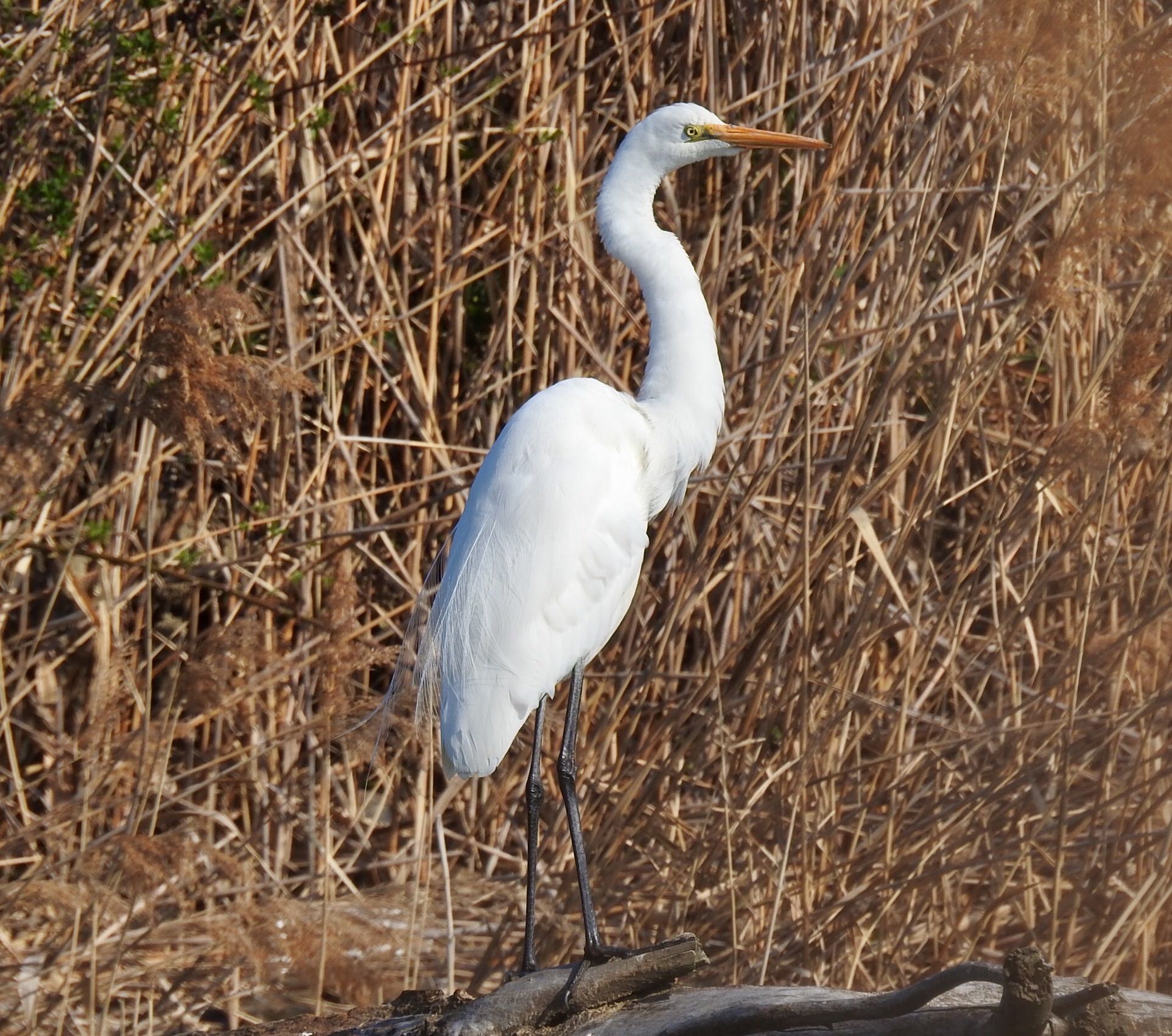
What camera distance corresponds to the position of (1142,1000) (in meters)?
1.52

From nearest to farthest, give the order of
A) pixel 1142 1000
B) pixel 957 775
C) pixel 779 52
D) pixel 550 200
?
pixel 1142 1000 → pixel 957 775 → pixel 779 52 → pixel 550 200

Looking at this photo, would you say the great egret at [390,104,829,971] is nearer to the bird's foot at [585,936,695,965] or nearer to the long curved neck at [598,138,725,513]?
the long curved neck at [598,138,725,513]

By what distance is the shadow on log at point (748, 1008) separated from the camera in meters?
1.44

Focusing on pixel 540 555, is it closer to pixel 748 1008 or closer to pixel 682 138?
pixel 682 138

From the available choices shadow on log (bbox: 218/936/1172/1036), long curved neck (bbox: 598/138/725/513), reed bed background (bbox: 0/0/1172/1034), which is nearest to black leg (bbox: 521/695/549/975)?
shadow on log (bbox: 218/936/1172/1036)

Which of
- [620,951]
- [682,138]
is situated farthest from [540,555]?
[682,138]

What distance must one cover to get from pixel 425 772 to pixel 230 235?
5.02 feet

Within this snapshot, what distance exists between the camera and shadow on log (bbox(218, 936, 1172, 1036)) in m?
1.44

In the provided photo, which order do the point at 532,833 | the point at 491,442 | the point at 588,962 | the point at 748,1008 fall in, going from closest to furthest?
the point at 748,1008 → the point at 588,962 → the point at 532,833 → the point at 491,442

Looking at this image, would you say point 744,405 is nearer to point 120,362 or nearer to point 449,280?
point 449,280

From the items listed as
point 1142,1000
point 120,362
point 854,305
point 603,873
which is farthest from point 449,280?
point 1142,1000

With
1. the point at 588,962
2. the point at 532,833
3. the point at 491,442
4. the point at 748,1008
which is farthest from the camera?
the point at 491,442

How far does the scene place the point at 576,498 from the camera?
247cm

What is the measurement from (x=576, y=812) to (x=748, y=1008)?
773 millimetres
